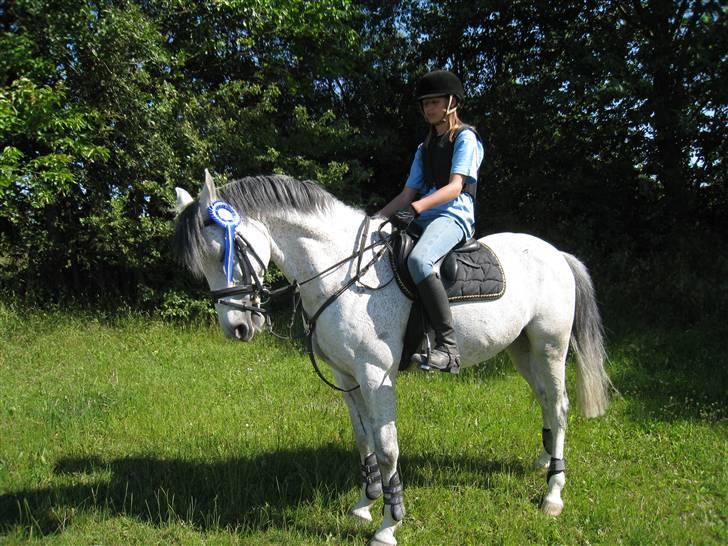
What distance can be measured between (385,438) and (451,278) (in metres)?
1.09

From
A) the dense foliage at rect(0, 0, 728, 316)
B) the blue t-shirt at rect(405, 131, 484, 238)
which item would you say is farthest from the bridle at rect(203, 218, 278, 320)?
the dense foliage at rect(0, 0, 728, 316)

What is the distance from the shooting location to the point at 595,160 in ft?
34.0

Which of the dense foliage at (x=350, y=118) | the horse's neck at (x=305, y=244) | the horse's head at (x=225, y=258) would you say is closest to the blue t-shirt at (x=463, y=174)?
the horse's neck at (x=305, y=244)

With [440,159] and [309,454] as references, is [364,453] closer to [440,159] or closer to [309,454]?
[309,454]

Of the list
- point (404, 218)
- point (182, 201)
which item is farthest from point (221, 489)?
point (404, 218)

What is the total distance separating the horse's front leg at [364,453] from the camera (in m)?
3.42

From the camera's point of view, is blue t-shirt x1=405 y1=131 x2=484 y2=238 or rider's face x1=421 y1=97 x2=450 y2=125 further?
rider's face x1=421 y1=97 x2=450 y2=125

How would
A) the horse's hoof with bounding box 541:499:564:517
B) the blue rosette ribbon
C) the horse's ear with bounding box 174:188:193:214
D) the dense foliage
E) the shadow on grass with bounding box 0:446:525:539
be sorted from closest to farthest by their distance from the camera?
1. the blue rosette ribbon
2. the horse's ear with bounding box 174:188:193:214
3. the shadow on grass with bounding box 0:446:525:539
4. the horse's hoof with bounding box 541:499:564:517
5. the dense foliage

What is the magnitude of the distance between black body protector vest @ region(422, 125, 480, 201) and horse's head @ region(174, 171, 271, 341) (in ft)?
4.32

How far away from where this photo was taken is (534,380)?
416 centimetres

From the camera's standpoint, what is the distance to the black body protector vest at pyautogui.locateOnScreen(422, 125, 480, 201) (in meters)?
3.38

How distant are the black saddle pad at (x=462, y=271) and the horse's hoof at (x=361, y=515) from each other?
1.53 m

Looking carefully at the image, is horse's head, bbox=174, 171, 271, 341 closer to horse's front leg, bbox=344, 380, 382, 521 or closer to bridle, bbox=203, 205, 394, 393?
bridle, bbox=203, 205, 394, 393

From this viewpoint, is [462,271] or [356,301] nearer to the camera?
[356,301]
